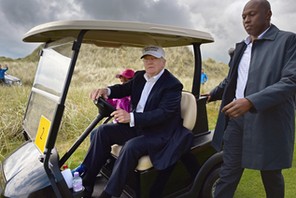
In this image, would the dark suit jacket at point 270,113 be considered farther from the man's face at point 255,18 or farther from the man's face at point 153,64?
the man's face at point 153,64

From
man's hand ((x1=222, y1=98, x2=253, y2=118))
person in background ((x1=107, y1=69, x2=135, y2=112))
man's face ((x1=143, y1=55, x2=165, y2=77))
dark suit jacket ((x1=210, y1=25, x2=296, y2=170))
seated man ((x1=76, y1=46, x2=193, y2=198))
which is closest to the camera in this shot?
man's hand ((x1=222, y1=98, x2=253, y2=118))

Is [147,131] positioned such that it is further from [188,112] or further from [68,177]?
[68,177]

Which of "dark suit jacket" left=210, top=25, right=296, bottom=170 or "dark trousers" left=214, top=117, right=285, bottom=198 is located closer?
"dark suit jacket" left=210, top=25, right=296, bottom=170

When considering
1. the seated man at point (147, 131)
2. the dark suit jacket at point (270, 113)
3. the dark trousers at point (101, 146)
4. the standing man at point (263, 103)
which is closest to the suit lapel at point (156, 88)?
the seated man at point (147, 131)

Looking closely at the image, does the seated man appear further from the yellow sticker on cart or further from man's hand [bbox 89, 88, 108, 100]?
the yellow sticker on cart

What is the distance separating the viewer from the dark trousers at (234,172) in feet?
6.59

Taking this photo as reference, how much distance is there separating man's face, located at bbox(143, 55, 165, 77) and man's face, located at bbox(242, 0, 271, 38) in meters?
0.75

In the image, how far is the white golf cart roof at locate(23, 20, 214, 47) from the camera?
1772 mm

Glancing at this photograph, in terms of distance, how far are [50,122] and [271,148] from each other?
1427 millimetres

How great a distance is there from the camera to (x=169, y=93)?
92.1 inches

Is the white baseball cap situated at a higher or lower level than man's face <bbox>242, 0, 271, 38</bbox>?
lower

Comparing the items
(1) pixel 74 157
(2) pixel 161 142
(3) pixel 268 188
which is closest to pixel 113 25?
(2) pixel 161 142

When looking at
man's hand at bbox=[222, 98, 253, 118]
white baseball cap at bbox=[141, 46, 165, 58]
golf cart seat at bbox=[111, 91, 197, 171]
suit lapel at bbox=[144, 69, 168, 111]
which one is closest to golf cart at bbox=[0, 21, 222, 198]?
golf cart seat at bbox=[111, 91, 197, 171]

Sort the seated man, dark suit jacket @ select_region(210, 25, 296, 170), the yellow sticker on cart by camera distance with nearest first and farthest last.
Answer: dark suit jacket @ select_region(210, 25, 296, 170)
the yellow sticker on cart
the seated man
